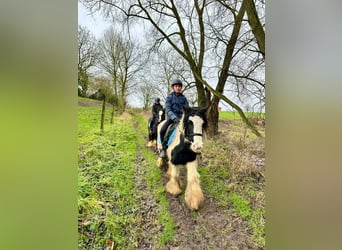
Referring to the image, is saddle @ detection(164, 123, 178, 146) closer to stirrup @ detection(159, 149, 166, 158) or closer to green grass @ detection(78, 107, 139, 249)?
stirrup @ detection(159, 149, 166, 158)

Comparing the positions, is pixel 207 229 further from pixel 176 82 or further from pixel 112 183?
pixel 176 82

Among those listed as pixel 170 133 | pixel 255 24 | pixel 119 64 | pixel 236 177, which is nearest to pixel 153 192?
pixel 170 133

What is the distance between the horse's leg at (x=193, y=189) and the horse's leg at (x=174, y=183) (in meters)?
0.05

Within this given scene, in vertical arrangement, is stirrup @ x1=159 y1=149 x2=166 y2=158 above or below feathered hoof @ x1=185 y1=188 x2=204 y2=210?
above

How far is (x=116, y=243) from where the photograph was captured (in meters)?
1.55

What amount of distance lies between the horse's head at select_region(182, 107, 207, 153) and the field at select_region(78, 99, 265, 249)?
0.18 feet

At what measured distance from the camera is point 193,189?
1.54 metres

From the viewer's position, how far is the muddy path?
1476 millimetres

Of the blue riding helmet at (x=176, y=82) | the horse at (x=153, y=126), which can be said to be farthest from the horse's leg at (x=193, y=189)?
the blue riding helmet at (x=176, y=82)

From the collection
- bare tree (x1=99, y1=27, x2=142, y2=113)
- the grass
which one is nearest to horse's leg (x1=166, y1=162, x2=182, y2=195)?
the grass
